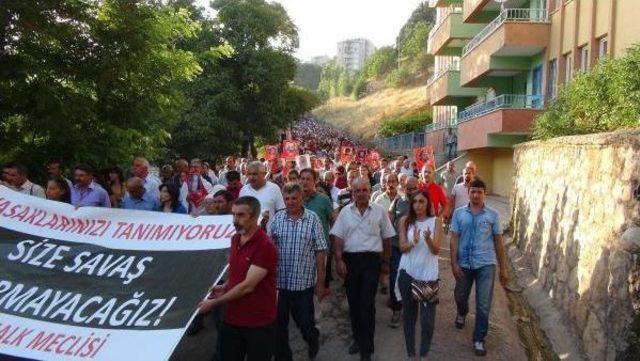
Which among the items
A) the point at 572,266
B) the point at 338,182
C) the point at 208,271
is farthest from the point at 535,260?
the point at 208,271

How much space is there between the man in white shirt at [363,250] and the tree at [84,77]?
4.72 m

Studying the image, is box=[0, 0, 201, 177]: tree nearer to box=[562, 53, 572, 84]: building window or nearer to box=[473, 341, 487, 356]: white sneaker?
box=[473, 341, 487, 356]: white sneaker

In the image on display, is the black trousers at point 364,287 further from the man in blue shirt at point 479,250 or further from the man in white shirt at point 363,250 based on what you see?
the man in blue shirt at point 479,250

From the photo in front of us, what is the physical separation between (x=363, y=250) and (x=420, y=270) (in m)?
0.62

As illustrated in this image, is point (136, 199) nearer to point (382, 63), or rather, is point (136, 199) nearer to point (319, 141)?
point (319, 141)

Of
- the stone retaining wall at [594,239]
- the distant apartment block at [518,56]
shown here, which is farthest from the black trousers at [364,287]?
the distant apartment block at [518,56]

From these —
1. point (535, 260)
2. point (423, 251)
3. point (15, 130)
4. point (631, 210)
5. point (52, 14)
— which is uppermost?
point (52, 14)

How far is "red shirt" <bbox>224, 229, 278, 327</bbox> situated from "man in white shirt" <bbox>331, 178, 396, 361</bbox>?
1797 millimetres

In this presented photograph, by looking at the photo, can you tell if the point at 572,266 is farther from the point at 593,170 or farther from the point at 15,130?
the point at 15,130

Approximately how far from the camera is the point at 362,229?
274 inches

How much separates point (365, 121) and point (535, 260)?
8253 centimetres

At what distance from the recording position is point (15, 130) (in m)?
10.2

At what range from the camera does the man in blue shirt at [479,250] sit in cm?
724

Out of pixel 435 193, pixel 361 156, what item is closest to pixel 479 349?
pixel 435 193
